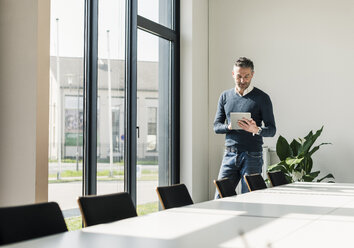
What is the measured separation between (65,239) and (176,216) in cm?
72

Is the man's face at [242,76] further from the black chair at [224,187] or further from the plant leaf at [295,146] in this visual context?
the plant leaf at [295,146]

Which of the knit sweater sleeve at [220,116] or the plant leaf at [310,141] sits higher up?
the knit sweater sleeve at [220,116]

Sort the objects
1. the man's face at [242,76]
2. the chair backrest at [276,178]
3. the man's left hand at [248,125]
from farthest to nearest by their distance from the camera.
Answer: the man's face at [242,76] < the chair backrest at [276,178] < the man's left hand at [248,125]

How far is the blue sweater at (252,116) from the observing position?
4496 millimetres

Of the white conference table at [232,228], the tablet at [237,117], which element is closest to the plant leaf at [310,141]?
the tablet at [237,117]

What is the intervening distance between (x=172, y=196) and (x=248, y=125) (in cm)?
149

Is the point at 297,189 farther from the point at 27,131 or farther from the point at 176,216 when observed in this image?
the point at 27,131

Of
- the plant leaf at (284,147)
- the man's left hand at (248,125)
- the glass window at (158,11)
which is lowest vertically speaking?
the plant leaf at (284,147)

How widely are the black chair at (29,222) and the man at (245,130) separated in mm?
2521

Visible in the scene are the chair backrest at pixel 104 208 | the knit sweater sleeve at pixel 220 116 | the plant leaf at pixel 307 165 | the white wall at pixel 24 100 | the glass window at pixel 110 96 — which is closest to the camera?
the chair backrest at pixel 104 208

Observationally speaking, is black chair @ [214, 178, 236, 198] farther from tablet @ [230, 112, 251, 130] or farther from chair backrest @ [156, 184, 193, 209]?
tablet @ [230, 112, 251, 130]

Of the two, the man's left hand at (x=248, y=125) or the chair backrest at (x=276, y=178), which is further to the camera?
the chair backrest at (x=276, y=178)

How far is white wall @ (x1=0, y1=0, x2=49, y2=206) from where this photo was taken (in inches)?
152

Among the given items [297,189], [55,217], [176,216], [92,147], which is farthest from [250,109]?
[55,217]
